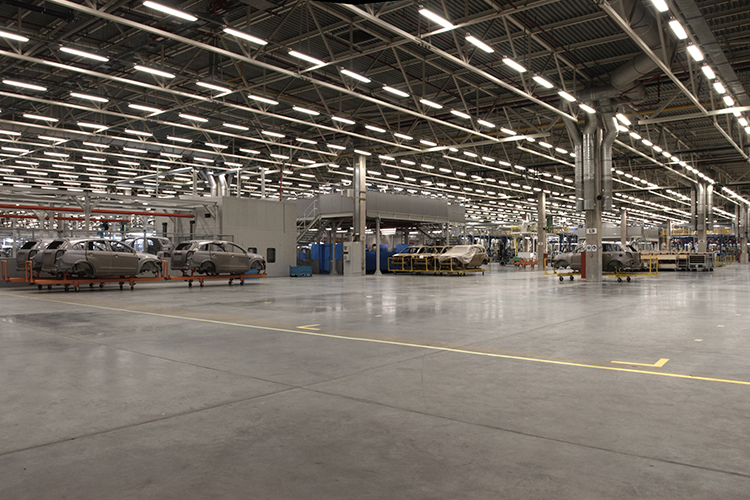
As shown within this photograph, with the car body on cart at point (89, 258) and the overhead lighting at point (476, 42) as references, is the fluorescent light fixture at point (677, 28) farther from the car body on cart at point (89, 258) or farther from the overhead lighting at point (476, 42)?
the car body on cart at point (89, 258)

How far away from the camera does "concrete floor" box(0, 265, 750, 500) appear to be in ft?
9.10

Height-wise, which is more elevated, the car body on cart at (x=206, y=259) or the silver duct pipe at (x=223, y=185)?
the silver duct pipe at (x=223, y=185)

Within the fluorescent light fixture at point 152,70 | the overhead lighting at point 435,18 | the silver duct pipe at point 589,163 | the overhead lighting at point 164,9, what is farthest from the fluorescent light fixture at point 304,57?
the silver duct pipe at point 589,163

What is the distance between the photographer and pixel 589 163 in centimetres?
2272

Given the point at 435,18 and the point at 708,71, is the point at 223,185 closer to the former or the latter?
the point at 435,18

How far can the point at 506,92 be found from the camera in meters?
23.0

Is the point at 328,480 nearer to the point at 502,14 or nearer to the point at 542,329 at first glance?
the point at 542,329

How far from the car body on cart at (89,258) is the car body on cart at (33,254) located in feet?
1.19

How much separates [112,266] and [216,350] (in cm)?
1324

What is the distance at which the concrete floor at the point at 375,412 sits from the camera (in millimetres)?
2773

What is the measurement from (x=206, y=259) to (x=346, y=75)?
29.0 feet

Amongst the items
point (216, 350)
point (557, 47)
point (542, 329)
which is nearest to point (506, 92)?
Result: point (557, 47)

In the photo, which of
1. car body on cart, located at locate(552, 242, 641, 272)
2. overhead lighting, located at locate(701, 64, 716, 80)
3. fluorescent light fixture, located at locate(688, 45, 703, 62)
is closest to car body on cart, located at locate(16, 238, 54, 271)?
fluorescent light fixture, located at locate(688, 45, 703, 62)

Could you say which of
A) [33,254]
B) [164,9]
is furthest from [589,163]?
[33,254]
